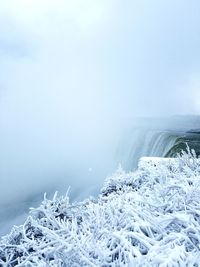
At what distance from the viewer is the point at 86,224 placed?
9.06ft

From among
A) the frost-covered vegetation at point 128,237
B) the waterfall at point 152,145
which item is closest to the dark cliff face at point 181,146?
the waterfall at point 152,145

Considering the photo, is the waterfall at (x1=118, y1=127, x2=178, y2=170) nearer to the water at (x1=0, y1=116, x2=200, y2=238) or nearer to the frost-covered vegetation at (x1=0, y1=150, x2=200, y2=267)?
the water at (x1=0, y1=116, x2=200, y2=238)

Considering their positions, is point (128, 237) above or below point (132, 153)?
above

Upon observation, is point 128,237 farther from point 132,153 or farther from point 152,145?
point 132,153

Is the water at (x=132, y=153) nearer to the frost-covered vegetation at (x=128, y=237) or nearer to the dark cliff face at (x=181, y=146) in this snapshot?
the dark cliff face at (x=181, y=146)

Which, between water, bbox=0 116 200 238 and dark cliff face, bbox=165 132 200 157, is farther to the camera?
water, bbox=0 116 200 238

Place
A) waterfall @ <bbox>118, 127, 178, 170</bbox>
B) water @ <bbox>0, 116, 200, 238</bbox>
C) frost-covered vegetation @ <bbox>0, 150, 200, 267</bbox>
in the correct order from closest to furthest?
frost-covered vegetation @ <bbox>0, 150, 200, 267</bbox> < waterfall @ <bbox>118, 127, 178, 170</bbox> < water @ <bbox>0, 116, 200, 238</bbox>

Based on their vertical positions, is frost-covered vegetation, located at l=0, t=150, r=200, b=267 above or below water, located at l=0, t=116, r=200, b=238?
above

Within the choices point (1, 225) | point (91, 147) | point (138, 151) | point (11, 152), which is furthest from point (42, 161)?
→ point (138, 151)

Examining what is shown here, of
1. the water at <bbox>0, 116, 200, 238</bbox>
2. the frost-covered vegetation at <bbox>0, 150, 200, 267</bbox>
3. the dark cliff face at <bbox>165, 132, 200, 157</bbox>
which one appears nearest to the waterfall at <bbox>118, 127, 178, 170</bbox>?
the water at <bbox>0, 116, 200, 238</bbox>

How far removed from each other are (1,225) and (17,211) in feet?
12.3

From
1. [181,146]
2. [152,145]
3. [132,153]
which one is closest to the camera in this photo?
[181,146]

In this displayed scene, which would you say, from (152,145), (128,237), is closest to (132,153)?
(152,145)

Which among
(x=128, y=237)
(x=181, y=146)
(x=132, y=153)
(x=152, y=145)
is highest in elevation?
(x=128, y=237)
